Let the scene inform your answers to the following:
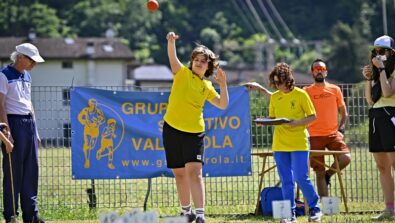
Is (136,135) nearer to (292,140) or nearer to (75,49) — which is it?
(292,140)

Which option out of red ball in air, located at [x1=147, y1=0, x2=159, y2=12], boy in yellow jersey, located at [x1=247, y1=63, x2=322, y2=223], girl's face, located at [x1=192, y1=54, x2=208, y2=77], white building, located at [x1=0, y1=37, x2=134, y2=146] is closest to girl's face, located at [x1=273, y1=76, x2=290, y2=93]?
boy in yellow jersey, located at [x1=247, y1=63, x2=322, y2=223]

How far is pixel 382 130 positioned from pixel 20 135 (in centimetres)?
398

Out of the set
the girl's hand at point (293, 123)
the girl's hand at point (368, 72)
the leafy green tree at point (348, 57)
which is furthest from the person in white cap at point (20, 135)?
the leafy green tree at point (348, 57)

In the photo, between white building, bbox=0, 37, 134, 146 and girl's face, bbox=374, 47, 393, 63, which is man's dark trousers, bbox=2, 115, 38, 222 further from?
white building, bbox=0, 37, 134, 146

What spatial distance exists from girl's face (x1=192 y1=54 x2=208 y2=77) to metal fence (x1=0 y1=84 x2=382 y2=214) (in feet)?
8.20

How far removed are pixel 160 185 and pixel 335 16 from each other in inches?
4415

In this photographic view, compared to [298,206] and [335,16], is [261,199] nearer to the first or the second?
[298,206]

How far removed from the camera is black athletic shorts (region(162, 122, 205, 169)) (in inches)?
407

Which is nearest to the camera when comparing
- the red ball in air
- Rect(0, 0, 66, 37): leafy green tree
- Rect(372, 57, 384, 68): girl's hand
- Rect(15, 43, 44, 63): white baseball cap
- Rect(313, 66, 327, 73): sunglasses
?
Rect(15, 43, 44, 63): white baseball cap

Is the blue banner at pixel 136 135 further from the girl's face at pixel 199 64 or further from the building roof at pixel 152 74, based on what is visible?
the building roof at pixel 152 74

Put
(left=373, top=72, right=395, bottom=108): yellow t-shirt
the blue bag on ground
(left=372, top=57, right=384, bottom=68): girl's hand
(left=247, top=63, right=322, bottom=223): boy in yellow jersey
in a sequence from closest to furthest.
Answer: (left=247, top=63, right=322, bottom=223): boy in yellow jersey < (left=372, top=57, right=384, bottom=68): girl's hand < (left=373, top=72, right=395, bottom=108): yellow t-shirt < the blue bag on ground

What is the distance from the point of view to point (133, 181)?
14039 mm

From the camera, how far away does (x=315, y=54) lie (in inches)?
4483

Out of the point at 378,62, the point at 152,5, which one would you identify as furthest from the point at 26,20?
the point at 378,62
